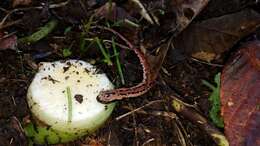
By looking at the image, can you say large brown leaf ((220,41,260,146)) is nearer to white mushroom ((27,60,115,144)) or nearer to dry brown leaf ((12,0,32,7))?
white mushroom ((27,60,115,144))

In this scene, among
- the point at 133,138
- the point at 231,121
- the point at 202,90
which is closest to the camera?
the point at 231,121

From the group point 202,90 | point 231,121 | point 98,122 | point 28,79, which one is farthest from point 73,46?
point 231,121

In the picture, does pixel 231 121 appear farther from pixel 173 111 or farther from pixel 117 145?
pixel 117 145

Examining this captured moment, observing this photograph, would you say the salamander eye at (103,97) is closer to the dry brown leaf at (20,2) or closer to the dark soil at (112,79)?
the dark soil at (112,79)

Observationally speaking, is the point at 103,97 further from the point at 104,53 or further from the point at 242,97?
the point at 242,97

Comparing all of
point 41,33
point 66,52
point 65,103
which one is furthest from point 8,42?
point 65,103

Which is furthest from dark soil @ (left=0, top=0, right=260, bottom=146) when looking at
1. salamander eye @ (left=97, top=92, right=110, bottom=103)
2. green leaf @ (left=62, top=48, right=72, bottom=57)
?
salamander eye @ (left=97, top=92, right=110, bottom=103)

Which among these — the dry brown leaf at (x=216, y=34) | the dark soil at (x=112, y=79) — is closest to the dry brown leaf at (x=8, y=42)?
the dark soil at (x=112, y=79)
